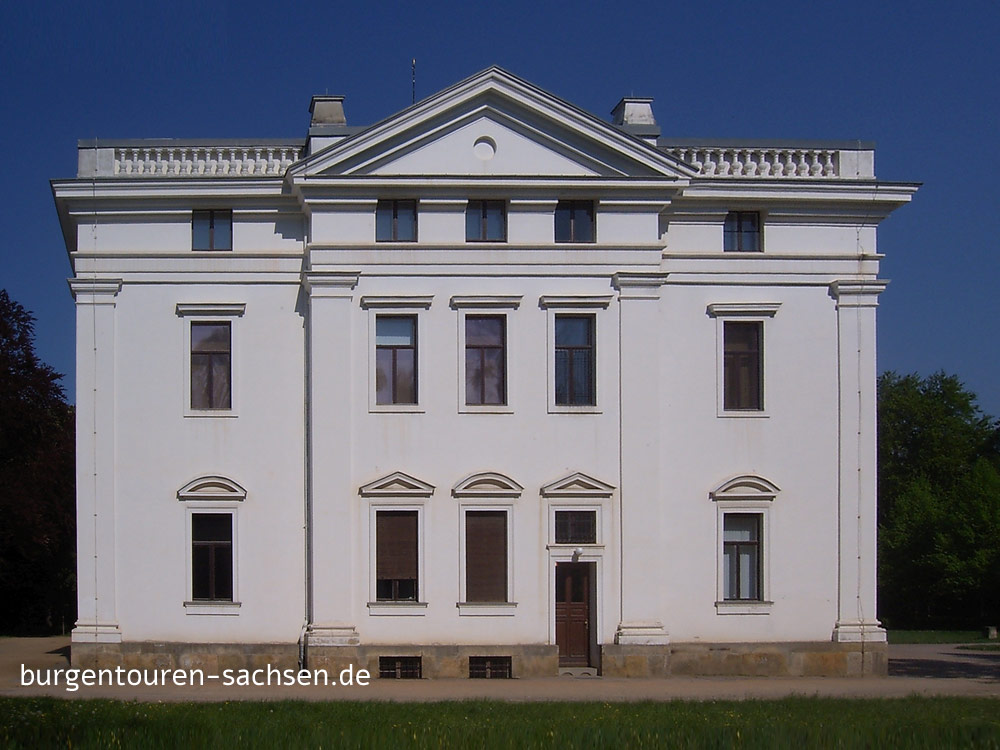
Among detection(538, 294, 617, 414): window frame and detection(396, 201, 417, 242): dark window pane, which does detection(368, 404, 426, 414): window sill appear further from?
detection(396, 201, 417, 242): dark window pane

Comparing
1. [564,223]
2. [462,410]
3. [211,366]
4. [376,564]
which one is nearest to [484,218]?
[564,223]

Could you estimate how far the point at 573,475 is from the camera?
26344 mm

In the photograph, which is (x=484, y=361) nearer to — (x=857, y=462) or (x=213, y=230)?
(x=213, y=230)

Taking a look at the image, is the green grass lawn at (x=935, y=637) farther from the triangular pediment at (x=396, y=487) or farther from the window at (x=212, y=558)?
the window at (x=212, y=558)

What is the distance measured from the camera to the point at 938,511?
175 feet

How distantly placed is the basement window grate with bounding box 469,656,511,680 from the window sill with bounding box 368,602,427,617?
4.72ft

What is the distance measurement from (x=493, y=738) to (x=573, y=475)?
1127cm

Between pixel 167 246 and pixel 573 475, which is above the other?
pixel 167 246

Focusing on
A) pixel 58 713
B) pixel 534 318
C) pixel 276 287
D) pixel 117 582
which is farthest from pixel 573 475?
pixel 58 713

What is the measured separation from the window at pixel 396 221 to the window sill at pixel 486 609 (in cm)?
771

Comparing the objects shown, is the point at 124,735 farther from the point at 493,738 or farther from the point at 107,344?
the point at 107,344

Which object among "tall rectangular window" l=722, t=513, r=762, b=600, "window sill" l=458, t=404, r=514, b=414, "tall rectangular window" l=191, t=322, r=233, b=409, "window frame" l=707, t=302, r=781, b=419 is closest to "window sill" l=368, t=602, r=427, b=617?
"window sill" l=458, t=404, r=514, b=414

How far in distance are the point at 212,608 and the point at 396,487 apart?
15.1 ft

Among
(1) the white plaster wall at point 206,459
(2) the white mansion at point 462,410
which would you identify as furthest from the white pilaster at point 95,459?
(1) the white plaster wall at point 206,459
